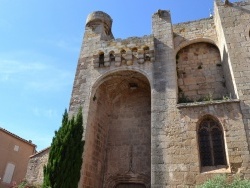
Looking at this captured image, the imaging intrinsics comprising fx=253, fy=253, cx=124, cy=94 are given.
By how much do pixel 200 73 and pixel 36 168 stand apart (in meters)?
7.43

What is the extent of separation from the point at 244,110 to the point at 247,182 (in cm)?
228

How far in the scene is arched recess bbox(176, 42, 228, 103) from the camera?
955cm

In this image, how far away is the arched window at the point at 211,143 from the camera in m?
7.51

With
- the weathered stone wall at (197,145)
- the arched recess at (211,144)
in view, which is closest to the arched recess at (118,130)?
the weathered stone wall at (197,145)

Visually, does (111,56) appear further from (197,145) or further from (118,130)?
(197,145)

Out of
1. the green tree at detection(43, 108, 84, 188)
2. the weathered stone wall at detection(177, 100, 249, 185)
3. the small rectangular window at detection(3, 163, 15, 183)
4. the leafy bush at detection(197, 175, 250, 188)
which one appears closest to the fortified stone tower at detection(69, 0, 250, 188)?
the weathered stone wall at detection(177, 100, 249, 185)

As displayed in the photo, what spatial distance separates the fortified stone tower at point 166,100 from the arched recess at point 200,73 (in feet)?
0.12

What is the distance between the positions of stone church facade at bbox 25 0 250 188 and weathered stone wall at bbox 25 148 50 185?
2068mm

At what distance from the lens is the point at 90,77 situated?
1012cm

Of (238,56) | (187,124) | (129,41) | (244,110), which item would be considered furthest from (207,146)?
(129,41)

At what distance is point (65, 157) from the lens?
7.62 meters

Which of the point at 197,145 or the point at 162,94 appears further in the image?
the point at 162,94

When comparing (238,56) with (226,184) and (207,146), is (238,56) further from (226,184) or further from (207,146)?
(226,184)

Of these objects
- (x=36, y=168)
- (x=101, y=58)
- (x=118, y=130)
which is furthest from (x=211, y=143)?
(x=36, y=168)
